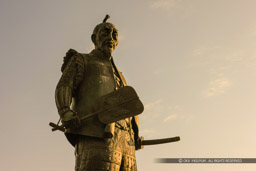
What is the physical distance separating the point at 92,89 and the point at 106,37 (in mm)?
1259

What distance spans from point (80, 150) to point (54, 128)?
585mm

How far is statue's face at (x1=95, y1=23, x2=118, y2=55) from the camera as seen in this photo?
6.71 meters

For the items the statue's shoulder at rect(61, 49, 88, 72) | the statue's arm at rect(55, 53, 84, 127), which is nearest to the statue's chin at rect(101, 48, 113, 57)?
the statue's shoulder at rect(61, 49, 88, 72)

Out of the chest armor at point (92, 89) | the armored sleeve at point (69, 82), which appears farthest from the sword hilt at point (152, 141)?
the armored sleeve at point (69, 82)

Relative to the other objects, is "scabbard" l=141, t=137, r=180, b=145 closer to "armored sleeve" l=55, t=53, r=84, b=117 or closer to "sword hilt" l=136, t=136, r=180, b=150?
"sword hilt" l=136, t=136, r=180, b=150

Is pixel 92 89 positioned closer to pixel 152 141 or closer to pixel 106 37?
pixel 106 37

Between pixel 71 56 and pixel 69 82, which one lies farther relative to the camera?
pixel 71 56

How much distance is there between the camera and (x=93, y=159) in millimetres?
5344

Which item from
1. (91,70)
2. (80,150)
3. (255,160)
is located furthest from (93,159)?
(255,160)

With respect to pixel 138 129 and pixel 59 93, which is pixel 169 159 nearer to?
pixel 138 129

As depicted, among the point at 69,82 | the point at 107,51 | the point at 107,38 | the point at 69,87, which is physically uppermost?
the point at 107,38

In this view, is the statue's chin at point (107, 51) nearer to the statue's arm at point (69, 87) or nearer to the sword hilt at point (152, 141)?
the statue's arm at point (69, 87)

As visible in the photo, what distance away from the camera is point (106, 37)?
6723 millimetres

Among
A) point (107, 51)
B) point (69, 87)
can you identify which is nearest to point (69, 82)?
point (69, 87)
